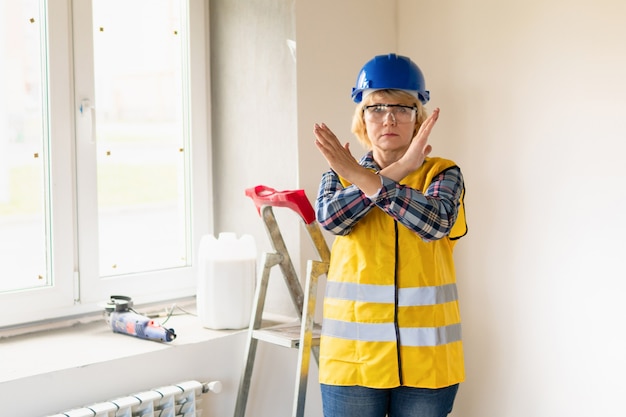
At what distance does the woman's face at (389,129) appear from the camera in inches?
66.2

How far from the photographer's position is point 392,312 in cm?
163

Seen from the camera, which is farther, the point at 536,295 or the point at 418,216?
the point at 536,295

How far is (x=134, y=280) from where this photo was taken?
2.41m

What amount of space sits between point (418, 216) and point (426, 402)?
42 centimetres

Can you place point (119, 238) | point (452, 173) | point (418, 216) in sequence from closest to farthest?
point (418, 216)
point (452, 173)
point (119, 238)

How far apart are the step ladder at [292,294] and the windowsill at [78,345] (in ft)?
0.48

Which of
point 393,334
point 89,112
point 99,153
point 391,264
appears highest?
point 89,112

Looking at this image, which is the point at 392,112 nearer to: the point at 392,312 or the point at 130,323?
the point at 392,312

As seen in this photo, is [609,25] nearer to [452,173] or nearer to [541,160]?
[541,160]

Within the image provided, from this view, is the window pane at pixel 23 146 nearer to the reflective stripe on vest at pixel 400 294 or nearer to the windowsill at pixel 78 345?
the windowsill at pixel 78 345

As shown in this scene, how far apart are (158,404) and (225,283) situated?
0.44 metres

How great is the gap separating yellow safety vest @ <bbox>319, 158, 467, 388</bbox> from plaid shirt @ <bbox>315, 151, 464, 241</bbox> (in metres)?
0.05

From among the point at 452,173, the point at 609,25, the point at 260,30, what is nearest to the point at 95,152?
the point at 260,30

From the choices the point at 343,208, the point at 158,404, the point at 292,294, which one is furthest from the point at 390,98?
the point at 158,404
